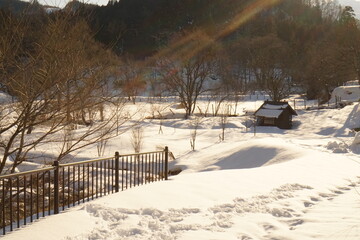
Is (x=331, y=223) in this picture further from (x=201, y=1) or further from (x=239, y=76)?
(x=201, y=1)

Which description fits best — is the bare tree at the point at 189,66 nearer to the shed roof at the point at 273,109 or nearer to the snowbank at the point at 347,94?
the shed roof at the point at 273,109

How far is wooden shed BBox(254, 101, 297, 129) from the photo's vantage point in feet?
97.1

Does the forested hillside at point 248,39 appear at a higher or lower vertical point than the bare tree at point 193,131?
higher

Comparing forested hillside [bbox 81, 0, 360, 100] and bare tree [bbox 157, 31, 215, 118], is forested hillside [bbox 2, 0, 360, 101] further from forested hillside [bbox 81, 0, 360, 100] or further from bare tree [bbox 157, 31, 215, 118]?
bare tree [bbox 157, 31, 215, 118]

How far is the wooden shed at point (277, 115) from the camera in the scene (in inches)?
1165

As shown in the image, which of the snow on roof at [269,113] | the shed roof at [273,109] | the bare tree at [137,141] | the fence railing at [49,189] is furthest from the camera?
the shed roof at [273,109]

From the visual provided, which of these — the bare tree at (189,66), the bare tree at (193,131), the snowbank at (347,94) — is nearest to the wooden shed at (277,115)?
the bare tree at (193,131)

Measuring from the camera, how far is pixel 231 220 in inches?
207

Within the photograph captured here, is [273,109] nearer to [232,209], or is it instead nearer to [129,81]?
[129,81]

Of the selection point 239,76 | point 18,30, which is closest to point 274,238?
point 18,30

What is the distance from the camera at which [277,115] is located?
1149 inches

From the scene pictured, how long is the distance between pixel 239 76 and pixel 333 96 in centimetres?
3369

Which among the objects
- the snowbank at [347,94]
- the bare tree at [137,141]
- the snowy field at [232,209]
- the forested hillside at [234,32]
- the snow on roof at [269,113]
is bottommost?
the bare tree at [137,141]

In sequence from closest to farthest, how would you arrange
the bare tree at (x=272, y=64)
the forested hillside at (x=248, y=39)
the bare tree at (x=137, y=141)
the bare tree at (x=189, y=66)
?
the bare tree at (x=137, y=141) < the bare tree at (x=189, y=66) < the bare tree at (x=272, y=64) < the forested hillside at (x=248, y=39)
